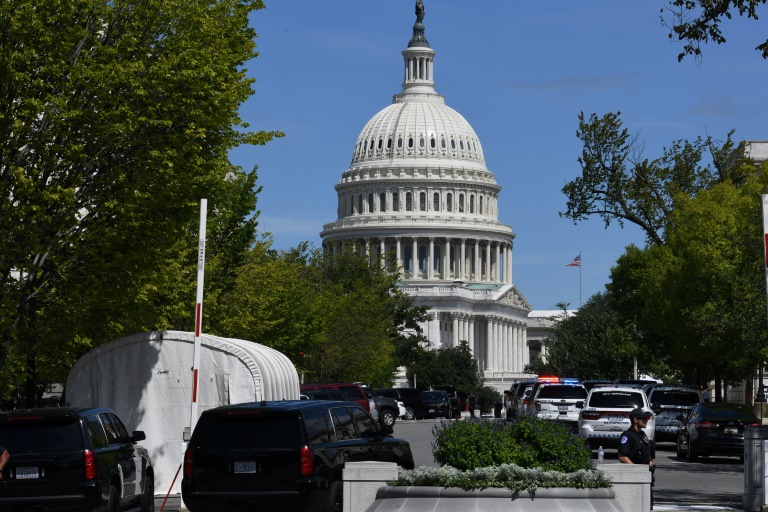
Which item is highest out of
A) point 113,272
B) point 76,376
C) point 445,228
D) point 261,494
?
point 445,228

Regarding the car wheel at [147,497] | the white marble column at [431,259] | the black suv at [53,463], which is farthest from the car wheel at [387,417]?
the white marble column at [431,259]

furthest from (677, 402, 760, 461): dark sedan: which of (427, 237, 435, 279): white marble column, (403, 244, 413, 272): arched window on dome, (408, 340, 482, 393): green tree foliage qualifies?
(403, 244, 413, 272): arched window on dome

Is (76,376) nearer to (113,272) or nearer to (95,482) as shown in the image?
(113,272)

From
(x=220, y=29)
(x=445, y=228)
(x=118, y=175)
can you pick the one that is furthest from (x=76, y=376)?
(x=445, y=228)

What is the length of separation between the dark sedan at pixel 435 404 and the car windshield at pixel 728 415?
1604 inches

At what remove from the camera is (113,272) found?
26953 mm

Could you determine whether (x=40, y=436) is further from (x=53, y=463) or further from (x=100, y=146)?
(x=100, y=146)

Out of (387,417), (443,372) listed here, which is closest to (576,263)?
(443,372)

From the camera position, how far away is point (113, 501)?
20.0 metres

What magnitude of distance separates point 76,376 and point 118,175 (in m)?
3.56

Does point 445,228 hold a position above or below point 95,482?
above

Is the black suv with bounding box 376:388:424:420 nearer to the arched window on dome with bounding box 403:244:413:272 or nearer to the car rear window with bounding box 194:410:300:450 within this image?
the car rear window with bounding box 194:410:300:450

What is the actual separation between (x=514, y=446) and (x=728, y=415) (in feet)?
71.8

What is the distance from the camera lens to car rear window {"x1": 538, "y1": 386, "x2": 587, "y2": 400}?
4534 centimetres
